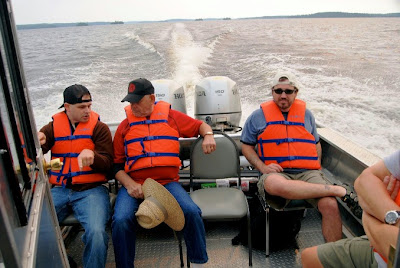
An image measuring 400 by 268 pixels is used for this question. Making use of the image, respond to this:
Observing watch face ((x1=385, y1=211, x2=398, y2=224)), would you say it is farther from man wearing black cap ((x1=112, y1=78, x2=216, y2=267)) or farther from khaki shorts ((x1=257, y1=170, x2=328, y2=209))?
man wearing black cap ((x1=112, y1=78, x2=216, y2=267))

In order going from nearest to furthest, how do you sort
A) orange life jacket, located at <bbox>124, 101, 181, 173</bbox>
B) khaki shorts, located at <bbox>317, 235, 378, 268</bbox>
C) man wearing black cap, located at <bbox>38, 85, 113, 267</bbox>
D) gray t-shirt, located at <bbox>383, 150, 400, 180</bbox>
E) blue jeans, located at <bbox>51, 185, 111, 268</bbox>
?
gray t-shirt, located at <bbox>383, 150, 400, 180</bbox>
khaki shorts, located at <bbox>317, 235, 378, 268</bbox>
blue jeans, located at <bbox>51, 185, 111, 268</bbox>
man wearing black cap, located at <bbox>38, 85, 113, 267</bbox>
orange life jacket, located at <bbox>124, 101, 181, 173</bbox>

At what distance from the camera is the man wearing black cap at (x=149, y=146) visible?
7.32 ft

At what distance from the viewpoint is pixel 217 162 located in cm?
264

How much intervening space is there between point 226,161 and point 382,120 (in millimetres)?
5980

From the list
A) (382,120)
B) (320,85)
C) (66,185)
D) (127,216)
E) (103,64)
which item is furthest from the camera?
(103,64)

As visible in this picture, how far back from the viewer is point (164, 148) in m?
2.44

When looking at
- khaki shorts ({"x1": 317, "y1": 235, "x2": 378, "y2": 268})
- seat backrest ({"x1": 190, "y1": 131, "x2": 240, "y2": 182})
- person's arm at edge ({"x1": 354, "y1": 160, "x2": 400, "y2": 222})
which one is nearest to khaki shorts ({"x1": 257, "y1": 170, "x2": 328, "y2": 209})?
seat backrest ({"x1": 190, "y1": 131, "x2": 240, "y2": 182})

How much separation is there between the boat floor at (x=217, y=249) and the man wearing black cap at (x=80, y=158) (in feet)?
1.50

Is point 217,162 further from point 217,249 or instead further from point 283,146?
point 217,249

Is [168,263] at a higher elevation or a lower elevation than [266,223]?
lower

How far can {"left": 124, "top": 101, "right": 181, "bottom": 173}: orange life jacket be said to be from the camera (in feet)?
7.89

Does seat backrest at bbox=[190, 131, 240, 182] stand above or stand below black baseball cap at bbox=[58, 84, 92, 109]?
below

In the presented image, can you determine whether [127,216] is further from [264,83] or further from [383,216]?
[264,83]

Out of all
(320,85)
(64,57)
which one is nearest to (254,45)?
(320,85)
